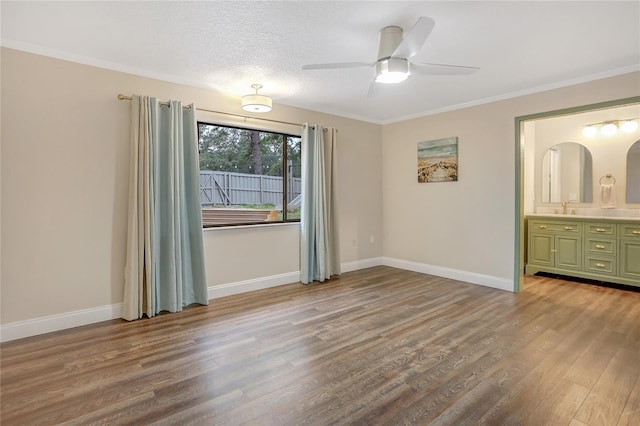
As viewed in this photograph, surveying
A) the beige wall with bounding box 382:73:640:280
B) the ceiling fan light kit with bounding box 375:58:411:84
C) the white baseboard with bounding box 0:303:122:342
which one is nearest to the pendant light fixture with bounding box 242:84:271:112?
the ceiling fan light kit with bounding box 375:58:411:84

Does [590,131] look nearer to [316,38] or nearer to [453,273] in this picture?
[453,273]

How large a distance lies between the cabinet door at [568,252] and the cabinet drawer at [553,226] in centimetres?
10

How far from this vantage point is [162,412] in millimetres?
1907

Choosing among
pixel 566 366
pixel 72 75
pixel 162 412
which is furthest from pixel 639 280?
pixel 72 75

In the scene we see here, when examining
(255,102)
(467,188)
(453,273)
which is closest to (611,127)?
(467,188)

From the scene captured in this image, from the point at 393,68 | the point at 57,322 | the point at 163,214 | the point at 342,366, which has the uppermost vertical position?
the point at 393,68

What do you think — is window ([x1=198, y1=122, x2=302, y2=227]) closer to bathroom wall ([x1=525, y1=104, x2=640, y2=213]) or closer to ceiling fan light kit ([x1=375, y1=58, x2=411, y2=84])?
ceiling fan light kit ([x1=375, y1=58, x2=411, y2=84])

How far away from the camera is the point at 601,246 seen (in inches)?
177

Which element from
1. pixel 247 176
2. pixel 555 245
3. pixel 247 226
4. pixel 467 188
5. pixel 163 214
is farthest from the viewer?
pixel 555 245

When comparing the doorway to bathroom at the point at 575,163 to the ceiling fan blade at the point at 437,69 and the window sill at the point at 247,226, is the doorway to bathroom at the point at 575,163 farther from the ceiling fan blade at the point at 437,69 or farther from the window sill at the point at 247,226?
the window sill at the point at 247,226

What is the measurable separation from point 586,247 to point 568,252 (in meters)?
0.23

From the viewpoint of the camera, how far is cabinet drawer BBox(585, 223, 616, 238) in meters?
4.40

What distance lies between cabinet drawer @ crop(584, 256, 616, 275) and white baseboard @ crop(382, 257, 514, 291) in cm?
130

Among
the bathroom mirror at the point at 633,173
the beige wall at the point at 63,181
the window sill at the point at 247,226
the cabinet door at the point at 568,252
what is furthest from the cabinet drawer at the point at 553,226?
the beige wall at the point at 63,181
